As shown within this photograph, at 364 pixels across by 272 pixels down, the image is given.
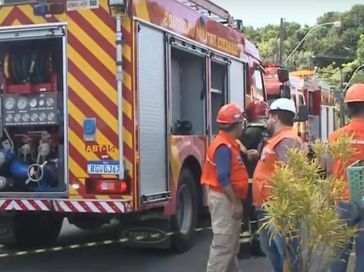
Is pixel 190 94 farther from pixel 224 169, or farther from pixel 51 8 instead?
pixel 224 169

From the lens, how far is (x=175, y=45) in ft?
26.8

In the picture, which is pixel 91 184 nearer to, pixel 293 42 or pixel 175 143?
pixel 175 143

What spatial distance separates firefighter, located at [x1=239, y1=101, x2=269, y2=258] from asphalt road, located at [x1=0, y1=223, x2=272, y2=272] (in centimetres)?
21

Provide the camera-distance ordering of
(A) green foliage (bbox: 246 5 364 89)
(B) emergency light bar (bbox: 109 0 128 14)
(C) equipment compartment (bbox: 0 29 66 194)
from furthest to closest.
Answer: (A) green foliage (bbox: 246 5 364 89) < (C) equipment compartment (bbox: 0 29 66 194) < (B) emergency light bar (bbox: 109 0 128 14)

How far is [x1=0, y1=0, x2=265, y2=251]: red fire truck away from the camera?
23.2ft

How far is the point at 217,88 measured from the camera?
9883 millimetres

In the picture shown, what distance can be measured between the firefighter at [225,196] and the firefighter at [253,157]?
4.23 feet

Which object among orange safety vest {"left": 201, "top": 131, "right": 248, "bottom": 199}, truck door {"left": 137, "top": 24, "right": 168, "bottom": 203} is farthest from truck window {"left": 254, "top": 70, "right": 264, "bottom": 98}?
orange safety vest {"left": 201, "top": 131, "right": 248, "bottom": 199}

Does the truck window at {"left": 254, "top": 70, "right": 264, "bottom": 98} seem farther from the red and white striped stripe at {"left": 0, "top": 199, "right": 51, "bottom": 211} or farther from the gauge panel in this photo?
the red and white striped stripe at {"left": 0, "top": 199, "right": 51, "bottom": 211}

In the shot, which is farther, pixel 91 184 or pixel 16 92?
pixel 16 92

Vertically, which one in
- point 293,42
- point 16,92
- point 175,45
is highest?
point 293,42

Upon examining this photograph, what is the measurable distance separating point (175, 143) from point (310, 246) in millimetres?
4234

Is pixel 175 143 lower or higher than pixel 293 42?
lower

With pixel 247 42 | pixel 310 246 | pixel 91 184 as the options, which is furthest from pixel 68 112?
pixel 247 42
